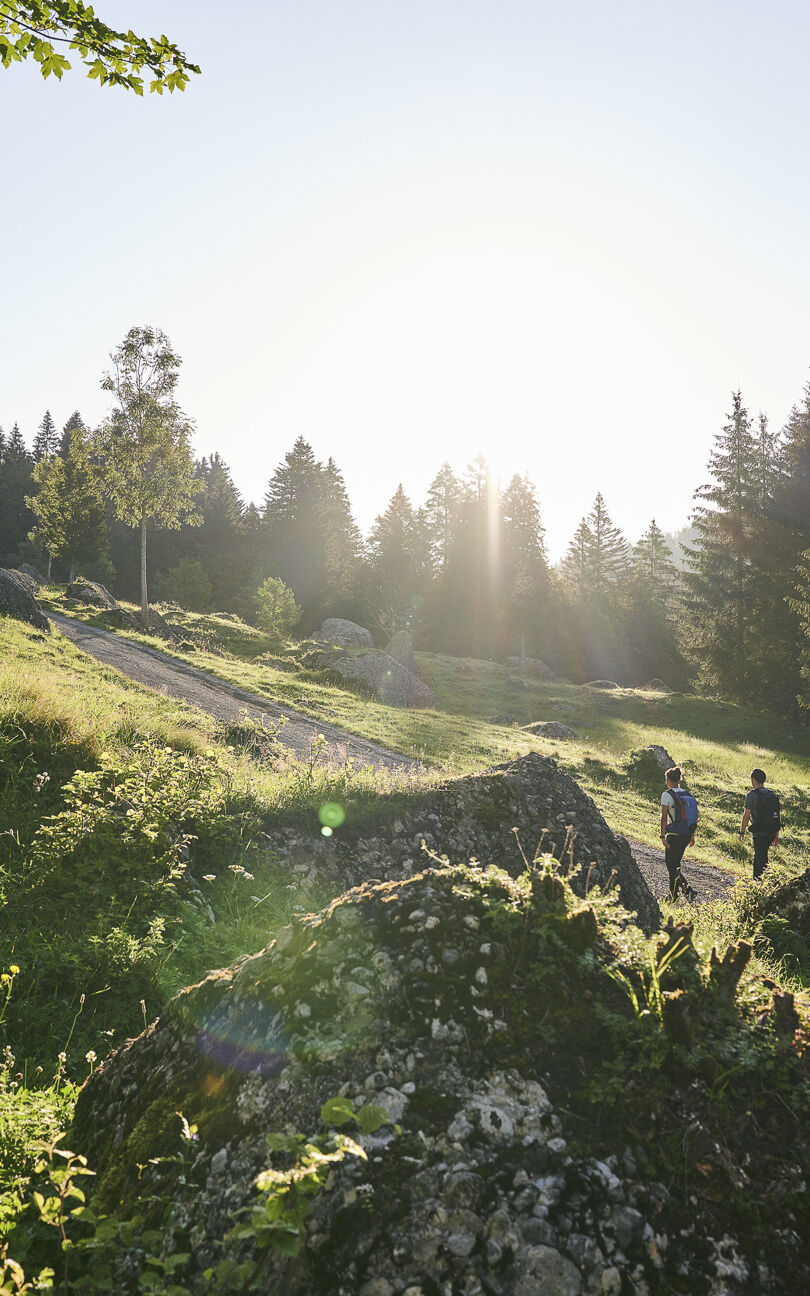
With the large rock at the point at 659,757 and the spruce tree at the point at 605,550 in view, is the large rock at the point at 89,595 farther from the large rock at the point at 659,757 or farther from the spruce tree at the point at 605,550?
the spruce tree at the point at 605,550

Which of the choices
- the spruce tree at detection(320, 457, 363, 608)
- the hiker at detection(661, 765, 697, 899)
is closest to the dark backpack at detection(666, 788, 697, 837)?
the hiker at detection(661, 765, 697, 899)

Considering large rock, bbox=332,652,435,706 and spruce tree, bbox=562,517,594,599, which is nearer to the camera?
large rock, bbox=332,652,435,706

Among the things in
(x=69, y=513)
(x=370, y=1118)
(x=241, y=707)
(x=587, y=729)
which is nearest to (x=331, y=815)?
(x=370, y=1118)

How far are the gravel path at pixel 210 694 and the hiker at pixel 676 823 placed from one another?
6890 millimetres

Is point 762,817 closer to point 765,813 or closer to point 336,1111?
point 765,813

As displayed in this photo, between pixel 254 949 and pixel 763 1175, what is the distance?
455 cm

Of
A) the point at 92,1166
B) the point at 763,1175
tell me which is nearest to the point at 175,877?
the point at 92,1166

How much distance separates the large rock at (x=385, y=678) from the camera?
30766 millimetres

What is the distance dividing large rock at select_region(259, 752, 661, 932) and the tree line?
2886cm

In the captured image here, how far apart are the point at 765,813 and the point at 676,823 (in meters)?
2.08

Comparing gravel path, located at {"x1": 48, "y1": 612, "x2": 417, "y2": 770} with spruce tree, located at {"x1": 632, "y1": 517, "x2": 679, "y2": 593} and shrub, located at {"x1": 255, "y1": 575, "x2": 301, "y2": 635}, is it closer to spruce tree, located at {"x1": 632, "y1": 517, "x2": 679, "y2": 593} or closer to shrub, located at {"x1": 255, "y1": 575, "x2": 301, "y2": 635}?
shrub, located at {"x1": 255, "y1": 575, "x2": 301, "y2": 635}

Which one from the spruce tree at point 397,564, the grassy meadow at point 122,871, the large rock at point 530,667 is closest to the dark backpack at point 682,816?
the grassy meadow at point 122,871

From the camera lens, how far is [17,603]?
67.3ft

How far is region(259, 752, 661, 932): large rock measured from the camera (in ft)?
24.7
